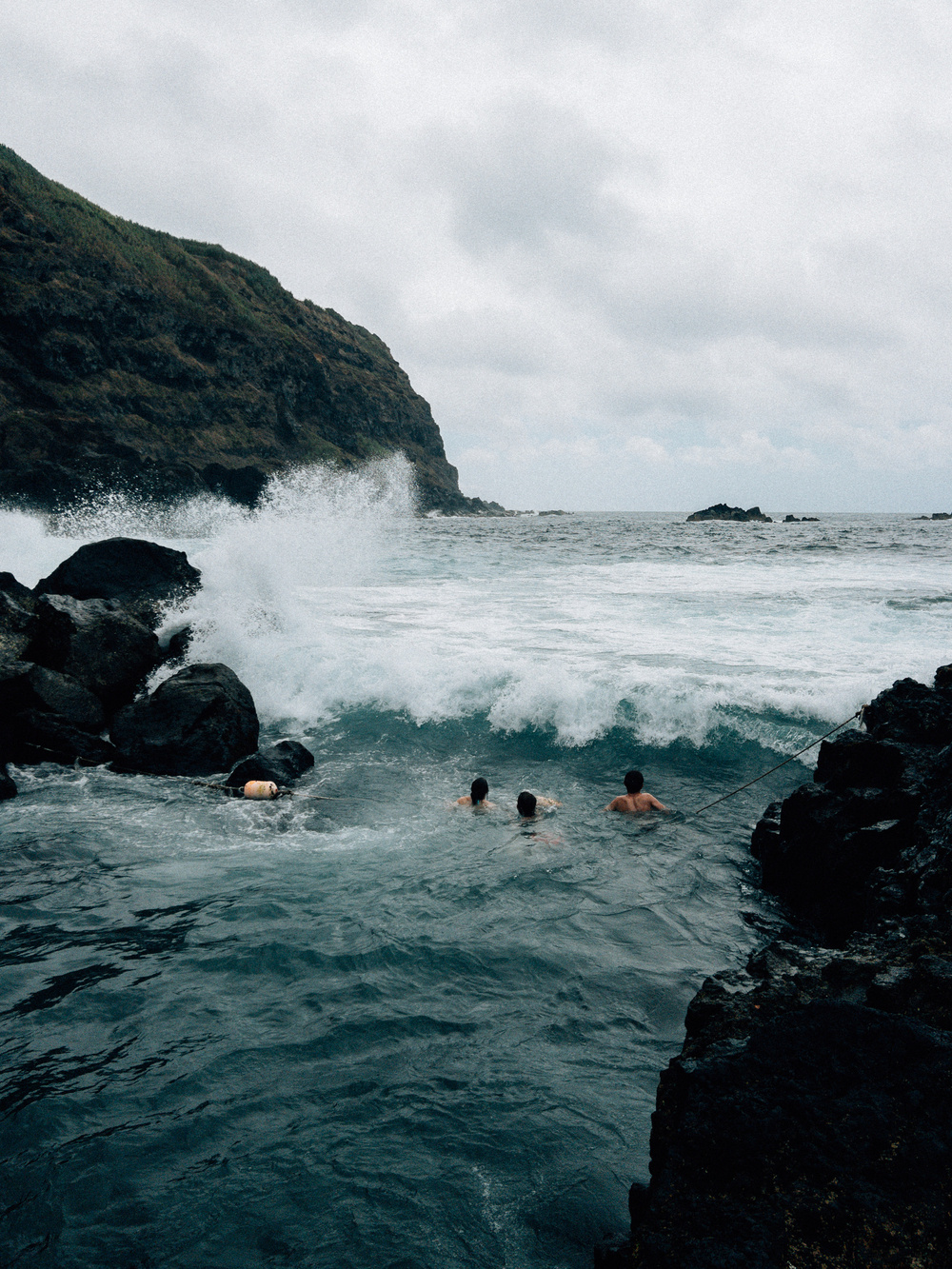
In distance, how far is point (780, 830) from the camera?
5.91 meters

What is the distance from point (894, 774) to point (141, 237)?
94.2 m

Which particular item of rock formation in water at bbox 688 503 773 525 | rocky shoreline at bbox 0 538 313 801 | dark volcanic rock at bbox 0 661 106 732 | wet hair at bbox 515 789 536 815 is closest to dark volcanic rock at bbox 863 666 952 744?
wet hair at bbox 515 789 536 815

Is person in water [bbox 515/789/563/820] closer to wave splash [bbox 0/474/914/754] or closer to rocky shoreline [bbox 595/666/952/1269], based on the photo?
wave splash [bbox 0/474/914/754]

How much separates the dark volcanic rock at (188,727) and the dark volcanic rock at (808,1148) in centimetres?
751

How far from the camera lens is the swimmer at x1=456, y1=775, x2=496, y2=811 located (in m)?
7.53

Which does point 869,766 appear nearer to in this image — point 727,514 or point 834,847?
point 834,847

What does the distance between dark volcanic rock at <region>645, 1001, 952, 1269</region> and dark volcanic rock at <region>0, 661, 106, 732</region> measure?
890 centimetres

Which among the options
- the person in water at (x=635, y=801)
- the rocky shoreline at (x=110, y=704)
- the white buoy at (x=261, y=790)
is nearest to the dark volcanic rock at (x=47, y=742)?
the rocky shoreline at (x=110, y=704)

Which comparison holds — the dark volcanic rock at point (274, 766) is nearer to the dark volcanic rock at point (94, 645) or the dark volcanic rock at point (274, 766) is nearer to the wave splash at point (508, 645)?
the wave splash at point (508, 645)

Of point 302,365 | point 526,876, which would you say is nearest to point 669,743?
point 526,876

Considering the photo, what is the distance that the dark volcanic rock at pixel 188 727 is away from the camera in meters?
8.52

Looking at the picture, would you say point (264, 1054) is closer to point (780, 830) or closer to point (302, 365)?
point (780, 830)

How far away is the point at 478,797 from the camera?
7562 mm

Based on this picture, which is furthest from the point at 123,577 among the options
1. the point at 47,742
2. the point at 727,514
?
the point at 727,514
